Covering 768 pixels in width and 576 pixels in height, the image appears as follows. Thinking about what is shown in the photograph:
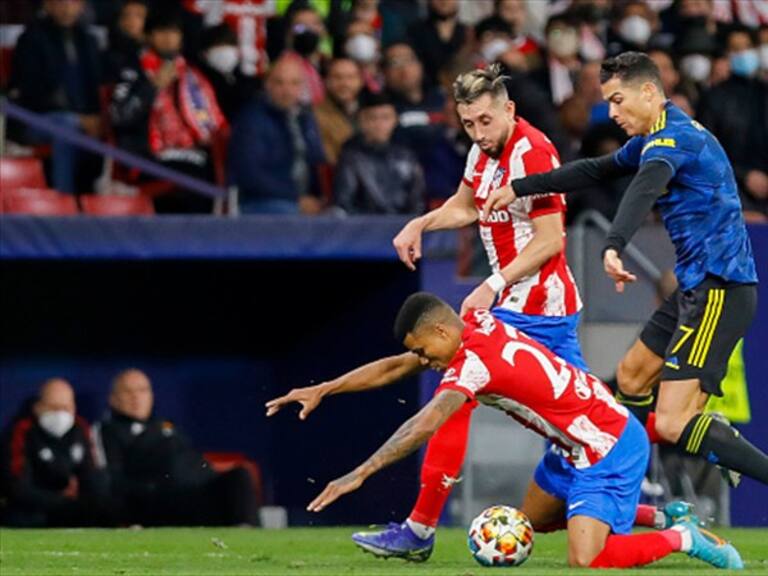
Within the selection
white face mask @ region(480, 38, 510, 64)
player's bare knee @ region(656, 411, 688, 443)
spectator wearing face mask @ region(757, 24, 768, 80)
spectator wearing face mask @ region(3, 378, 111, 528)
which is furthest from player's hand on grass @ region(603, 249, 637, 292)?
spectator wearing face mask @ region(757, 24, 768, 80)

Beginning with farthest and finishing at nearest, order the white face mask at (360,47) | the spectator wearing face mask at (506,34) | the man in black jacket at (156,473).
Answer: the spectator wearing face mask at (506,34)
the white face mask at (360,47)
the man in black jacket at (156,473)

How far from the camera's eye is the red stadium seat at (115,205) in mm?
14539

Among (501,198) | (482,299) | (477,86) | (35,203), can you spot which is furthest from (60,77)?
(482,299)

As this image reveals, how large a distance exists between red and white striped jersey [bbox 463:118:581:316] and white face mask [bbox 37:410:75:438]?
4.54 meters

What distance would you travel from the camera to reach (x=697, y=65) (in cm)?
1798

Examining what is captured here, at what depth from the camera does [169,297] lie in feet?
52.2

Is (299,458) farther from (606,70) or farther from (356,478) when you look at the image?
(356,478)

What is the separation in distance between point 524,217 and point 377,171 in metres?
4.45

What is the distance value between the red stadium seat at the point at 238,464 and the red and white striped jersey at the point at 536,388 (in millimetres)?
5513

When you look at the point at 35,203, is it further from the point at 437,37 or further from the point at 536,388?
the point at 536,388

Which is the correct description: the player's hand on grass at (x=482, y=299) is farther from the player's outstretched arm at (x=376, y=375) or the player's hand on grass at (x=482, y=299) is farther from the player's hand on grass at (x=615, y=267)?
the player's hand on grass at (x=615, y=267)

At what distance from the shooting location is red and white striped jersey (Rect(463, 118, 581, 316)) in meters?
10.3

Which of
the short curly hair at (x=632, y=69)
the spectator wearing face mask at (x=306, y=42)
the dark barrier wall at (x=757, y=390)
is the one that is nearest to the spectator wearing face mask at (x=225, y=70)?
the spectator wearing face mask at (x=306, y=42)

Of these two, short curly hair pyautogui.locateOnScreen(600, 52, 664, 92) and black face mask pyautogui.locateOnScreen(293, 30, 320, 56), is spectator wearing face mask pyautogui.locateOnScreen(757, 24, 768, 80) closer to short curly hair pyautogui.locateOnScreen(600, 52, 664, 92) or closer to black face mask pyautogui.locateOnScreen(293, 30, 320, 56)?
black face mask pyautogui.locateOnScreen(293, 30, 320, 56)
